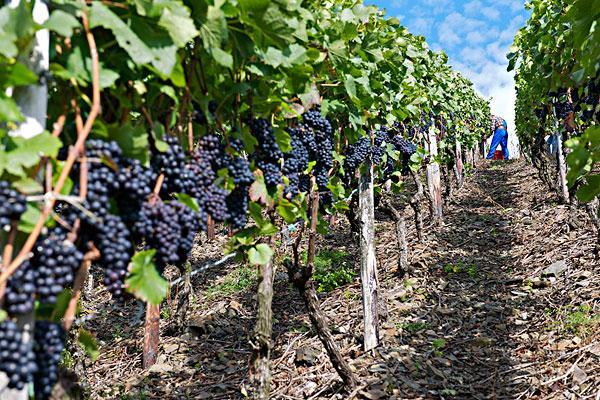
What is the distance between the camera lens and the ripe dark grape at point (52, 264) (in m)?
1.26

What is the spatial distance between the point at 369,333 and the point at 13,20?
4220 mm

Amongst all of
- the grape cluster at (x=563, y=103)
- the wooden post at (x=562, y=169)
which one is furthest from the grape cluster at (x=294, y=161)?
the wooden post at (x=562, y=169)

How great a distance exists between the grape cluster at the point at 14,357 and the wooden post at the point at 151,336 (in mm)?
3988

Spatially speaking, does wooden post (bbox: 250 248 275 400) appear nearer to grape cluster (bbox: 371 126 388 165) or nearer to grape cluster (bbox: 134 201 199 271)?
grape cluster (bbox: 134 201 199 271)

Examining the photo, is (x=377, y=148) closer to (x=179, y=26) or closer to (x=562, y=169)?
(x=179, y=26)

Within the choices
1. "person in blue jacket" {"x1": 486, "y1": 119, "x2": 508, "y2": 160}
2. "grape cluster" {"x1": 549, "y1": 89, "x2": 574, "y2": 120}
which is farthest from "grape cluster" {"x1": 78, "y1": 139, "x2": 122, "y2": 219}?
"person in blue jacket" {"x1": 486, "y1": 119, "x2": 508, "y2": 160}

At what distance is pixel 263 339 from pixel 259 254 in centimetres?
71

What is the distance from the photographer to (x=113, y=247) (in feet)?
4.59

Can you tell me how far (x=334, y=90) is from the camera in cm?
346

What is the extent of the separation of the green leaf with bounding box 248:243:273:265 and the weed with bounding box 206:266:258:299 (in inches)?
191

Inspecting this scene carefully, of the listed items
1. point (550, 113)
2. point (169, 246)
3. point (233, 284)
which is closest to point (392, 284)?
point (233, 284)

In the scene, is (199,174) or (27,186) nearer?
(27,186)

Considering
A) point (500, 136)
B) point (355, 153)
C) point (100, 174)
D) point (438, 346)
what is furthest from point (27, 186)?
point (500, 136)

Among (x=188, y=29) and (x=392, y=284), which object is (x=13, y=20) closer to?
(x=188, y=29)
